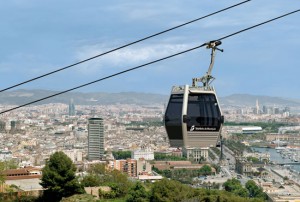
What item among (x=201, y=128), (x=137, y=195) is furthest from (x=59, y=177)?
(x=201, y=128)

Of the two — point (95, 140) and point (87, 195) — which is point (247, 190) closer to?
point (87, 195)

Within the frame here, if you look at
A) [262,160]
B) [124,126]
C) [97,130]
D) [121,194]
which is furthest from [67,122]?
[121,194]

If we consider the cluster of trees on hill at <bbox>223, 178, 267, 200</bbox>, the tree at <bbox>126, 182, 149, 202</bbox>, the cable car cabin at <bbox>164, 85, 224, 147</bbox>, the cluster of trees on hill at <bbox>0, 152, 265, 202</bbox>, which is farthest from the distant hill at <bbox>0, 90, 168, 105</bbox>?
the cable car cabin at <bbox>164, 85, 224, 147</bbox>

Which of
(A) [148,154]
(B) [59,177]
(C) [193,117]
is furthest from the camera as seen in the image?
(A) [148,154]

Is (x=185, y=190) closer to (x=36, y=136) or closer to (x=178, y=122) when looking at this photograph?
(x=178, y=122)

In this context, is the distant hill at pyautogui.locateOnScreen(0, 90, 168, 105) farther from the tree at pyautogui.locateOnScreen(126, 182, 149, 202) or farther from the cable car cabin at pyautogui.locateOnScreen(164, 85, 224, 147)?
the cable car cabin at pyautogui.locateOnScreen(164, 85, 224, 147)

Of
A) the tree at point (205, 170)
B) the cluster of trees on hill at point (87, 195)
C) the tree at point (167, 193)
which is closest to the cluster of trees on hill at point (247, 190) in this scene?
the tree at point (205, 170)
